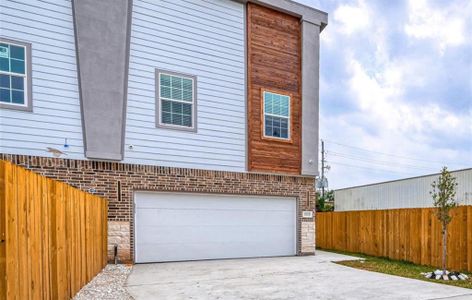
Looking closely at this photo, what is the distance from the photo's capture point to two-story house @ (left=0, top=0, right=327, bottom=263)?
829 cm

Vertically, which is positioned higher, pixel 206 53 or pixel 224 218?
pixel 206 53

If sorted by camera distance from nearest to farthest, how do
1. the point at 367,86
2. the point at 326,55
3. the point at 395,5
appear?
the point at 395,5 < the point at 326,55 < the point at 367,86

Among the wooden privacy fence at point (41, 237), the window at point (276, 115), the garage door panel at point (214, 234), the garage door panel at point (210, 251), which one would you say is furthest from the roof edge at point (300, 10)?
the wooden privacy fence at point (41, 237)

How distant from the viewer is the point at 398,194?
18.3 metres

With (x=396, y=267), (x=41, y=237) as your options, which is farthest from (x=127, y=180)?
(x=396, y=267)

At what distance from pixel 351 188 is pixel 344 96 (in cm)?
692

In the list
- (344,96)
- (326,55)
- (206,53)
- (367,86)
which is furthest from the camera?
(344,96)

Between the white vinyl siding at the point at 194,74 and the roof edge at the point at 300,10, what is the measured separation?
39.4 inches

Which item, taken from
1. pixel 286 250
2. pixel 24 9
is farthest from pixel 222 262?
pixel 24 9

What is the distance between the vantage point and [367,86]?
15500 mm

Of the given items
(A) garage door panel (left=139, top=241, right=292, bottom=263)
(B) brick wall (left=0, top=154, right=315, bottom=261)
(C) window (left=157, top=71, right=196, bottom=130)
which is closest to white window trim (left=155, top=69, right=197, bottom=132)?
(C) window (left=157, top=71, right=196, bottom=130)

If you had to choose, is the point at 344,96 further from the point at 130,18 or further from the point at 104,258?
the point at 104,258

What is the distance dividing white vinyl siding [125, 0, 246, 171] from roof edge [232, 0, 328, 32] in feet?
3.29

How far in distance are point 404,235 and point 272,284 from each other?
5.69 m
